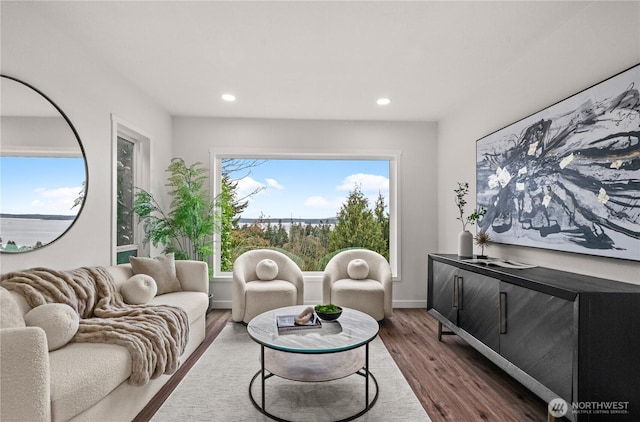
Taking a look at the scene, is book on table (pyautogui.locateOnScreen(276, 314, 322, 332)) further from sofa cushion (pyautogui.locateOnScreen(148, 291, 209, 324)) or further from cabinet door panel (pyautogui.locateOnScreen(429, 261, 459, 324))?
cabinet door panel (pyautogui.locateOnScreen(429, 261, 459, 324))

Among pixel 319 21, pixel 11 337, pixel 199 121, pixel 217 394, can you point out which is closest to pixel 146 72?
pixel 199 121

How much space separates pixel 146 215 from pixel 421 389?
3161 mm

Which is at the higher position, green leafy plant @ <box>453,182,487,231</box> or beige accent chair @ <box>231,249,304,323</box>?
green leafy plant @ <box>453,182,487,231</box>

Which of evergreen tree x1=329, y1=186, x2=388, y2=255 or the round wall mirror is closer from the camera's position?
the round wall mirror

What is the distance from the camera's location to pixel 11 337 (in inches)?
54.4

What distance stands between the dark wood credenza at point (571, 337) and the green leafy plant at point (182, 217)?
3.18m

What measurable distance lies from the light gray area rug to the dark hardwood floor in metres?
0.09

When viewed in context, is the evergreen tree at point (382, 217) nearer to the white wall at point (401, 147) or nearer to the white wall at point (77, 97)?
the white wall at point (401, 147)

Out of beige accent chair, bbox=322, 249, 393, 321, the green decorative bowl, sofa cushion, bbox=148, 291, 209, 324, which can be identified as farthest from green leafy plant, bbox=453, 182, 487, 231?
sofa cushion, bbox=148, 291, 209, 324

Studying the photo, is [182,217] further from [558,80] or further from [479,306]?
[558,80]

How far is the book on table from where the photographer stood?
2.31 m

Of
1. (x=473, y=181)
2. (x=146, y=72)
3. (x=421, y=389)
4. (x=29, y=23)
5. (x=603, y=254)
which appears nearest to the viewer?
(x=603, y=254)

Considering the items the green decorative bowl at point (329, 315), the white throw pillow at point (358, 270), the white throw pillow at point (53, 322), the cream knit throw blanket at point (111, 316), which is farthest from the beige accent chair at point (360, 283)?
the white throw pillow at point (53, 322)

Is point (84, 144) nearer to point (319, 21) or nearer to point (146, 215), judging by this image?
point (146, 215)
